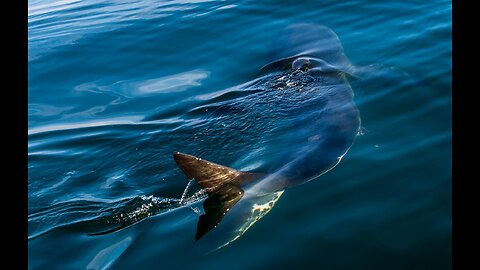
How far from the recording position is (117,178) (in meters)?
5.78

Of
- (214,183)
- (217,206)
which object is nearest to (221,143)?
(214,183)

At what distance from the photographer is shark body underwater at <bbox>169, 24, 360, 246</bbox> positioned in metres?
4.71

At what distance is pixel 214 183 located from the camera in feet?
16.2

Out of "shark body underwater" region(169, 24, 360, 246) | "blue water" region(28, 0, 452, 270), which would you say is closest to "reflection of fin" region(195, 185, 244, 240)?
"shark body underwater" region(169, 24, 360, 246)

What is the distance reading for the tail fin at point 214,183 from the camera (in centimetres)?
466

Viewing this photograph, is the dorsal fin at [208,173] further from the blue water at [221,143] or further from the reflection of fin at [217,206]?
the blue water at [221,143]

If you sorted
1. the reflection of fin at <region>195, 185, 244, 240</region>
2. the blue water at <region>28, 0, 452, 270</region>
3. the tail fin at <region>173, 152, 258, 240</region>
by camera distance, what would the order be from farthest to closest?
the tail fin at <region>173, 152, 258, 240</region>
the reflection of fin at <region>195, 185, 244, 240</region>
the blue water at <region>28, 0, 452, 270</region>

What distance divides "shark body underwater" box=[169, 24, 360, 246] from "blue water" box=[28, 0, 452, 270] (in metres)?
0.15

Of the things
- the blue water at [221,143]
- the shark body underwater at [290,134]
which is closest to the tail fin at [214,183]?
the shark body underwater at [290,134]

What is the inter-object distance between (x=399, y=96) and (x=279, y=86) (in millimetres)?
1900

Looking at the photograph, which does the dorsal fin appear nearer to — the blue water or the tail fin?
the tail fin

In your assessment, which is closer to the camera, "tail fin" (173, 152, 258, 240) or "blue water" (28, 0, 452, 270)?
"blue water" (28, 0, 452, 270)

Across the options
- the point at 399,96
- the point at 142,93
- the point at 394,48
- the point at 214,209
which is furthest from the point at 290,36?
the point at 214,209

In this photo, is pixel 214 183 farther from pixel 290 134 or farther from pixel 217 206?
pixel 290 134
